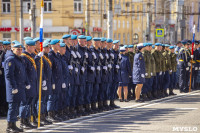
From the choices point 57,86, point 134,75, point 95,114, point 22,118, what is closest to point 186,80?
point 134,75

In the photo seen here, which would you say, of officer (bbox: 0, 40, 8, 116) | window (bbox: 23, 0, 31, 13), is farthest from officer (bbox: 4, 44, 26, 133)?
window (bbox: 23, 0, 31, 13)

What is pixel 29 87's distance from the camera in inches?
507

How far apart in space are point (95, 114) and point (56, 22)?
Result: 39.7m

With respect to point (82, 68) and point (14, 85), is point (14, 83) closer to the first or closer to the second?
point (14, 85)

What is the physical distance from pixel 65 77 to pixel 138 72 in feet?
17.9

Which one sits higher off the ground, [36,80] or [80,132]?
[36,80]

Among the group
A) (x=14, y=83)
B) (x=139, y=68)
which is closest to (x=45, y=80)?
(x=14, y=83)

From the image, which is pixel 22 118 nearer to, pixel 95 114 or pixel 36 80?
pixel 36 80

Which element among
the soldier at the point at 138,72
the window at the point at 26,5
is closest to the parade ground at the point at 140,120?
the soldier at the point at 138,72

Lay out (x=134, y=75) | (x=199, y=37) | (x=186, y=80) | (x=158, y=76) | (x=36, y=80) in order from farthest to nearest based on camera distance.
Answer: (x=199, y=37), (x=186, y=80), (x=158, y=76), (x=134, y=75), (x=36, y=80)

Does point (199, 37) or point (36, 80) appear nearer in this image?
point (36, 80)

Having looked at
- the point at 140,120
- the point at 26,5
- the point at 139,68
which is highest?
the point at 26,5

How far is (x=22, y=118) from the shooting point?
12.9 m

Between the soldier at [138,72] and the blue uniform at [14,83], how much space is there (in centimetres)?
755
